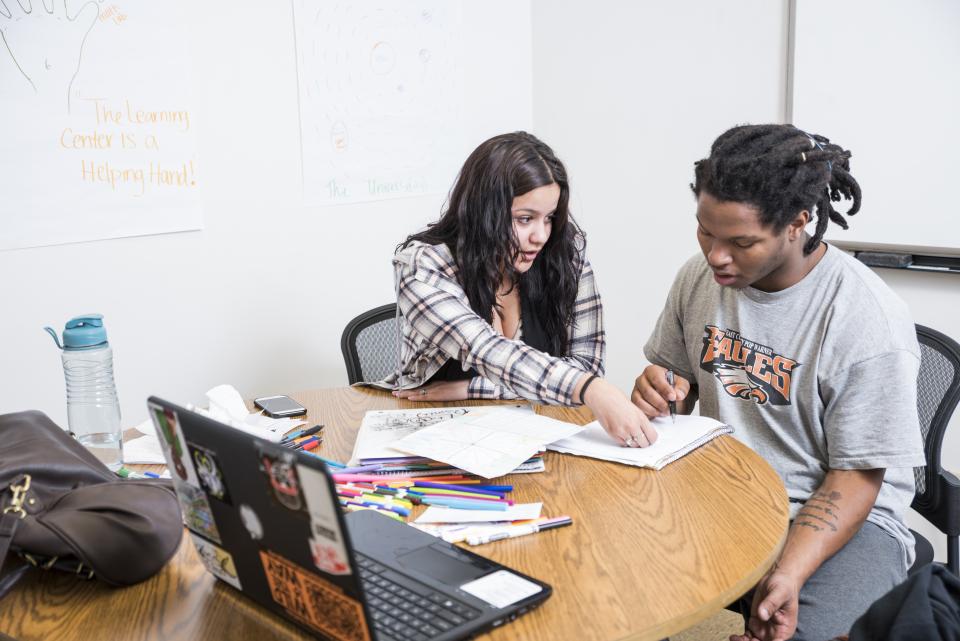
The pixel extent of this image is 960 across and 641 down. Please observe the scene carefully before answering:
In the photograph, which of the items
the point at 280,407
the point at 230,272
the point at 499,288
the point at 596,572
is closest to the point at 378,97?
the point at 230,272

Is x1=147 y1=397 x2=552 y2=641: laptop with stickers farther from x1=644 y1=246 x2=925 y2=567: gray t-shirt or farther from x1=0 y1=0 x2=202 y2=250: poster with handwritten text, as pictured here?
x1=0 y1=0 x2=202 y2=250: poster with handwritten text

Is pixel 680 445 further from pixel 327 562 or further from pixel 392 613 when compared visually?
pixel 327 562

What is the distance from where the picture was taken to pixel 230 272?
8.54 feet

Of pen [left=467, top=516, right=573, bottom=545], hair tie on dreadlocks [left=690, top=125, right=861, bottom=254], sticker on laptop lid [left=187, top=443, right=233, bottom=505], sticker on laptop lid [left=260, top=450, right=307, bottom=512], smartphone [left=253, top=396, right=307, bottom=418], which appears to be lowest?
smartphone [left=253, top=396, right=307, bottom=418]

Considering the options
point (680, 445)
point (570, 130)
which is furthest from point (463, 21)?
point (680, 445)

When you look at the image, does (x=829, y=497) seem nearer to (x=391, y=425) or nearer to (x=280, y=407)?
(x=391, y=425)

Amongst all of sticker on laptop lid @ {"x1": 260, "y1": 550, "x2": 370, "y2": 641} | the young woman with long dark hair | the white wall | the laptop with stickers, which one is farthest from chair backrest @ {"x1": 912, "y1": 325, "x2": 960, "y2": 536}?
the white wall

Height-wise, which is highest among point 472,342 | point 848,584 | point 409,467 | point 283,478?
point 283,478

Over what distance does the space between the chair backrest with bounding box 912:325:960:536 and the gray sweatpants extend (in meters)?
0.28

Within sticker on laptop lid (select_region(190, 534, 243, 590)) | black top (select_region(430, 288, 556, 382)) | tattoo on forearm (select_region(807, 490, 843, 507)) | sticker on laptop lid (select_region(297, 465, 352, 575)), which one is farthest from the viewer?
black top (select_region(430, 288, 556, 382))

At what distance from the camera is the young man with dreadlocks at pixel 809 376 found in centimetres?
141

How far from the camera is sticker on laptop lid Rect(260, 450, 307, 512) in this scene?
A: 78 centimetres

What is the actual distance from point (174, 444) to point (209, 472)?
74mm

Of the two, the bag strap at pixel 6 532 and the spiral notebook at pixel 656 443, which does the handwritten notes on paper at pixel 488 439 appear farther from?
the bag strap at pixel 6 532
